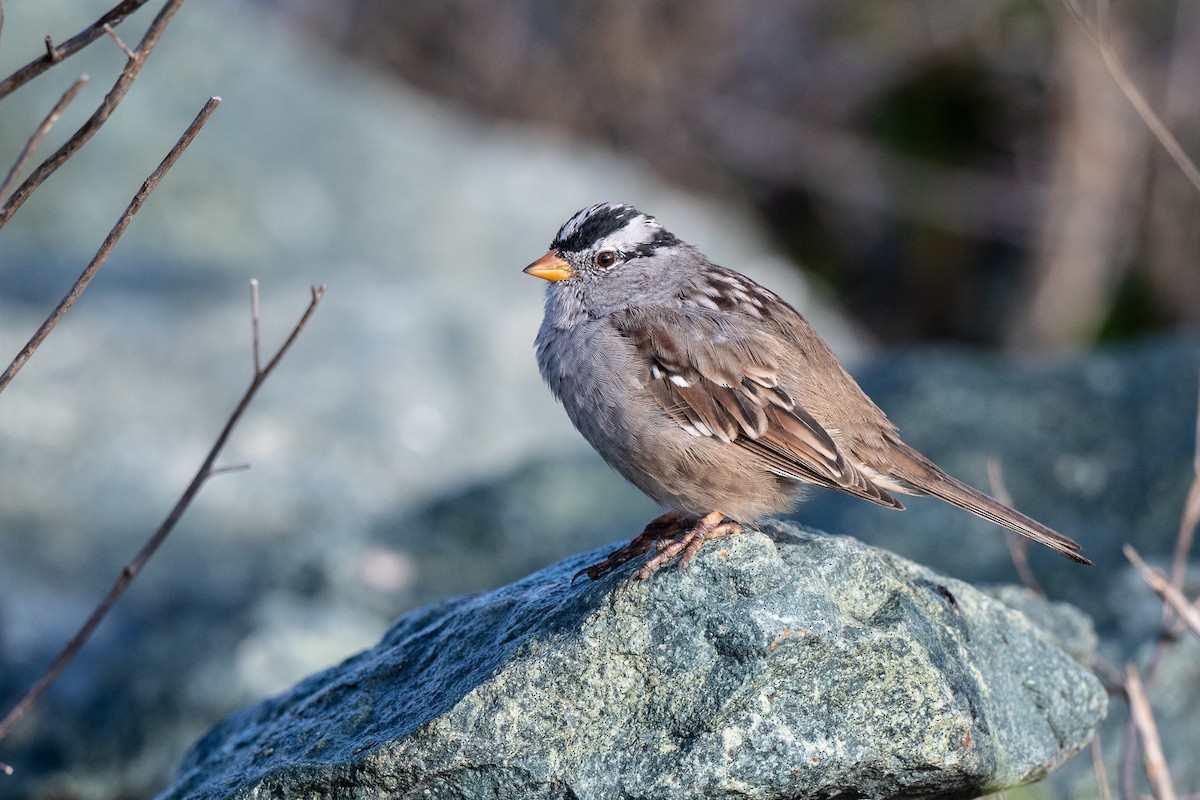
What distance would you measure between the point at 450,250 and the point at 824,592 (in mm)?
7821

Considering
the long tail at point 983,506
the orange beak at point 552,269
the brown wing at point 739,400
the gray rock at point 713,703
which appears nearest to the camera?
the gray rock at point 713,703

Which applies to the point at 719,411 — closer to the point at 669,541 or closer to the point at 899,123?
the point at 669,541

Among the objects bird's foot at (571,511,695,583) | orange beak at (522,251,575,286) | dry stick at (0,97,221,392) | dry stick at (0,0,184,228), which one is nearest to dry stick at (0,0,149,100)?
dry stick at (0,0,184,228)

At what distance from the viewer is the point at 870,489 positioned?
4.02 m

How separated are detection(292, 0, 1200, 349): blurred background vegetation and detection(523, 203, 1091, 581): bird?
8.53 metres

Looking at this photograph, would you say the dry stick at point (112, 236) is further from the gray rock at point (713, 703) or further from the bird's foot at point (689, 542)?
the bird's foot at point (689, 542)

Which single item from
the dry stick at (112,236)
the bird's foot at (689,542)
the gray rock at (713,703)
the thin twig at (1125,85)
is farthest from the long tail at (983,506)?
the dry stick at (112,236)

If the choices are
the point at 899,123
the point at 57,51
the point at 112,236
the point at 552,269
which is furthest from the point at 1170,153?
the point at 899,123

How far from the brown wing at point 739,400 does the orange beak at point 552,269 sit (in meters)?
0.50

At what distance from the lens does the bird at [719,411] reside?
156 inches

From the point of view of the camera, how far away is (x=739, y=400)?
4.10 m

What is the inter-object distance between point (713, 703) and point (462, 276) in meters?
7.65

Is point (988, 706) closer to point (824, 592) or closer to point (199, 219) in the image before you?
point (824, 592)

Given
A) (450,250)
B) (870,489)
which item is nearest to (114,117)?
(450,250)
